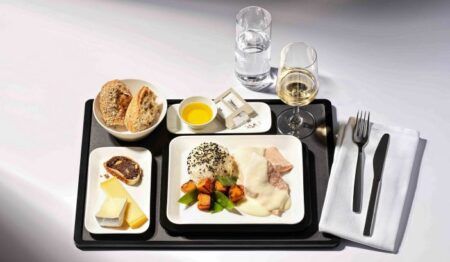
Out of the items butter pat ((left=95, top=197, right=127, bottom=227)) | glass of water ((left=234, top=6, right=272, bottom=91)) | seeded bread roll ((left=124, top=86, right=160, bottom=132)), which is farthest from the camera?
glass of water ((left=234, top=6, right=272, bottom=91))

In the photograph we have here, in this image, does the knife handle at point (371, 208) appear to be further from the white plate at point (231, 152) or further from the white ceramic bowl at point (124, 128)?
the white ceramic bowl at point (124, 128)

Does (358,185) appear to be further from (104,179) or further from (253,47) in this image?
(104,179)

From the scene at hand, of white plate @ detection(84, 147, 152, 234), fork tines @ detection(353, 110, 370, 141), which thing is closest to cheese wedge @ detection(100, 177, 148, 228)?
white plate @ detection(84, 147, 152, 234)

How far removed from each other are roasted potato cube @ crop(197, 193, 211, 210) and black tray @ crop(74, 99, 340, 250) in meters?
0.06

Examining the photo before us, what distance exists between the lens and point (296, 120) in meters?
1.82

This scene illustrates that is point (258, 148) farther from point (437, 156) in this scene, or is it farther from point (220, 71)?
point (437, 156)

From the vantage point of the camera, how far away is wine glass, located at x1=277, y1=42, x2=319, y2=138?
67.8 inches

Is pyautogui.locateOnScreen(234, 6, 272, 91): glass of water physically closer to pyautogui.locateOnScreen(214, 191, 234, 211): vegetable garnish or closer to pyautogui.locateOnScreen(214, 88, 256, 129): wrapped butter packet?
pyautogui.locateOnScreen(214, 88, 256, 129): wrapped butter packet

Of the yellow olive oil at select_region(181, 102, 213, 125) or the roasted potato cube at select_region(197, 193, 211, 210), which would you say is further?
the yellow olive oil at select_region(181, 102, 213, 125)

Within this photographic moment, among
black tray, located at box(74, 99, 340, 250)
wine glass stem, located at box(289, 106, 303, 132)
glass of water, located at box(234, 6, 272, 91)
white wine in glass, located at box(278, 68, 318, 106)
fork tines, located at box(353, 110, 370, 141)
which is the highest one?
glass of water, located at box(234, 6, 272, 91)

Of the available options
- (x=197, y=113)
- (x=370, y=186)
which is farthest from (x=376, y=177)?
(x=197, y=113)

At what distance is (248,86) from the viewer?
74.5 inches

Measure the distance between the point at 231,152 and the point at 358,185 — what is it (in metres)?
0.30

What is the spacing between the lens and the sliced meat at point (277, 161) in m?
1.72
